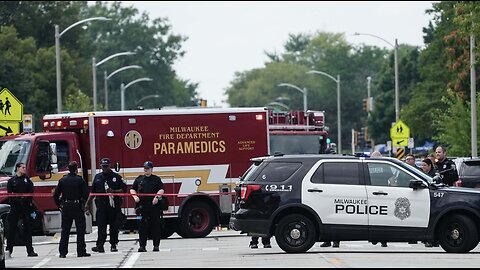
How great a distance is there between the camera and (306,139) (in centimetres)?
3784

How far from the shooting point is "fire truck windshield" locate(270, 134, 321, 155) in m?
37.4

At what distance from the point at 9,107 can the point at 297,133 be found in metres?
8.59

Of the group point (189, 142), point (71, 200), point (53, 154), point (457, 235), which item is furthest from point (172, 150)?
point (457, 235)

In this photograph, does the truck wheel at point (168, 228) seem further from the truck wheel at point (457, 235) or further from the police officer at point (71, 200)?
the truck wheel at point (457, 235)

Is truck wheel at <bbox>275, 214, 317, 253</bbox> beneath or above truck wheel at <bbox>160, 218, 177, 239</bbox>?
above

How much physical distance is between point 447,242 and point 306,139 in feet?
49.1

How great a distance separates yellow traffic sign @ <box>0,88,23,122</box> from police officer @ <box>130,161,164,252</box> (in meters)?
8.74

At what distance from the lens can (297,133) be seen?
37.8 m

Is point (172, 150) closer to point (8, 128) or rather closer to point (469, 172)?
point (8, 128)

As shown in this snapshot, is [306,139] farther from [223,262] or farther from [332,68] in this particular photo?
[332,68]

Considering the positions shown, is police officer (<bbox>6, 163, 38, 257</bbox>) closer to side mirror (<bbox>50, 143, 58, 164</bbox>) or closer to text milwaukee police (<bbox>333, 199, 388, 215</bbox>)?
side mirror (<bbox>50, 143, 58, 164</bbox>)

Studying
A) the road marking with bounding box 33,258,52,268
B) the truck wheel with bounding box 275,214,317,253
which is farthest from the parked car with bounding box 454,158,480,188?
the road marking with bounding box 33,258,52,268

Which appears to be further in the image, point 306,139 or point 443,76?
point 443,76

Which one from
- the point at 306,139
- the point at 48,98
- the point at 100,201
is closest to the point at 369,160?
the point at 100,201
